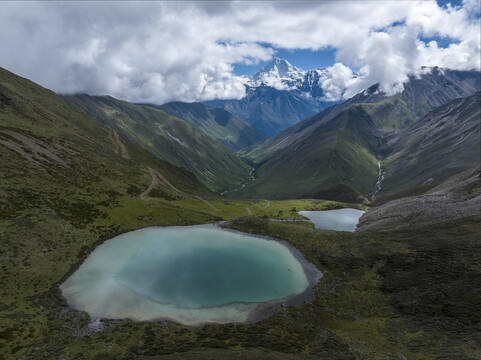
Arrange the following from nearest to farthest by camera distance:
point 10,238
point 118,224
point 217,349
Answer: point 217,349 < point 10,238 < point 118,224

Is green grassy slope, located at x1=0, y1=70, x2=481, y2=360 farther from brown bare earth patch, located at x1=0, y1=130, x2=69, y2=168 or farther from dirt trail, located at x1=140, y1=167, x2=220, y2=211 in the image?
dirt trail, located at x1=140, y1=167, x2=220, y2=211

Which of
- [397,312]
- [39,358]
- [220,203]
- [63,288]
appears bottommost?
[39,358]

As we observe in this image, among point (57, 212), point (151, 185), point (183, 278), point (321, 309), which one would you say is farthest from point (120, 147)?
point (321, 309)

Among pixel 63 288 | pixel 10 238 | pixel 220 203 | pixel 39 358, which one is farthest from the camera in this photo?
pixel 220 203

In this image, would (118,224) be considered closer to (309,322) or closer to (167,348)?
(167,348)

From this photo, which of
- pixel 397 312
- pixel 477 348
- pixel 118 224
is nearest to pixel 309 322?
pixel 397 312

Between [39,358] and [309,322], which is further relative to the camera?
[309,322]

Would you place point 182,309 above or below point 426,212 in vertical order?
below

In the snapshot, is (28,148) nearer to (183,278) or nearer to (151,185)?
(151,185)
